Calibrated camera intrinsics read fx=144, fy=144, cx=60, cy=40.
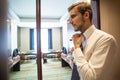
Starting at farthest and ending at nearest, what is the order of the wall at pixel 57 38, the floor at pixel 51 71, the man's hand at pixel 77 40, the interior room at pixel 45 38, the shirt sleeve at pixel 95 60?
the wall at pixel 57 38, the floor at pixel 51 71, the interior room at pixel 45 38, the man's hand at pixel 77 40, the shirt sleeve at pixel 95 60

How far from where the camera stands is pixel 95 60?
2.68ft

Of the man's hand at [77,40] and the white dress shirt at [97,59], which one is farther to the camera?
the man's hand at [77,40]

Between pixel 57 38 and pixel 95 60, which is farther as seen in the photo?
pixel 57 38

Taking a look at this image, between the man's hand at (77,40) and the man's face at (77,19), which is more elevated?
the man's face at (77,19)

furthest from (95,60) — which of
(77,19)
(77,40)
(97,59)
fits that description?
(77,19)

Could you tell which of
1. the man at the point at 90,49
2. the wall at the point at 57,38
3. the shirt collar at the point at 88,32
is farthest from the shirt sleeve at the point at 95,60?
the wall at the point at 57,38

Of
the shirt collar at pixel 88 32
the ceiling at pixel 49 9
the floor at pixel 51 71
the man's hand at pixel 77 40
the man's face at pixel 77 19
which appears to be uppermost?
the ceiling at pixel 49 9

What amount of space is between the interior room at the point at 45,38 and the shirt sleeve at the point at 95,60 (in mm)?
403

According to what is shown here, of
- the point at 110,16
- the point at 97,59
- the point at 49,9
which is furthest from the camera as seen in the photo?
the point at 49,9

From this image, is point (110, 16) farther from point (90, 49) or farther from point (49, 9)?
point (49, 9)

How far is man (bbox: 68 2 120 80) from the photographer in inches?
31.5

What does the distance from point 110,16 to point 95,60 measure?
86.6 inches

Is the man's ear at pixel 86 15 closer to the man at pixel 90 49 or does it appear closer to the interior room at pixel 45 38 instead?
the man at pixel 90 49

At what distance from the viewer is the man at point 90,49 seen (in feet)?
2.63
